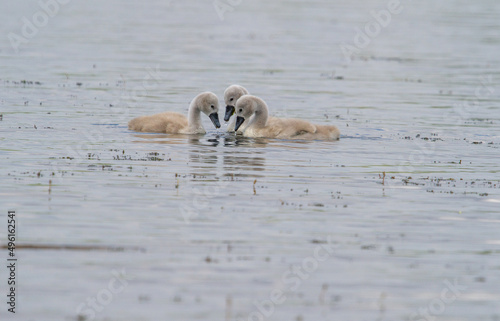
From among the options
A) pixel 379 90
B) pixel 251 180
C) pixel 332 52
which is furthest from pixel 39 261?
pixel 332 52

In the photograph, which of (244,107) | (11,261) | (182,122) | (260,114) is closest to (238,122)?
(244,107)

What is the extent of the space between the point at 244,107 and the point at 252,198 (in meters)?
6.96

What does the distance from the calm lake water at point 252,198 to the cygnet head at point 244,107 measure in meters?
0.54

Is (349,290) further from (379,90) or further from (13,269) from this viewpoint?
(379,90)

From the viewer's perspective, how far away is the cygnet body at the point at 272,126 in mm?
19828

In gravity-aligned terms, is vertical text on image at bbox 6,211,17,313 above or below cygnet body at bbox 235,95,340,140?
below

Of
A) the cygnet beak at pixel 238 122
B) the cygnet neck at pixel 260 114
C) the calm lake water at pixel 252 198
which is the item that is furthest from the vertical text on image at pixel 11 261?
the cygnet neck at pixel 260 114

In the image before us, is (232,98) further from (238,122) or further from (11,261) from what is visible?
(11,261)

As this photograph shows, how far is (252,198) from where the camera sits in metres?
13.7

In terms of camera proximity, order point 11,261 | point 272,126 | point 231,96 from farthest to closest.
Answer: point 231,96, point 272,126, point 11,261

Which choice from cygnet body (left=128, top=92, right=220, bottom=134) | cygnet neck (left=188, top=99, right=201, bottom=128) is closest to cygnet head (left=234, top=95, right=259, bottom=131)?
cygnet body (left=128, top=92, right=220, bottom=134)

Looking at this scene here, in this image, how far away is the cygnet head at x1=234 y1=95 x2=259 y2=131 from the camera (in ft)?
67.1

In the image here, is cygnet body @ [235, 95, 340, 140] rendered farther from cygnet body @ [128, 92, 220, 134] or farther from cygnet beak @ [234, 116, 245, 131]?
cygnet body @ [128, 92, 220, 134]

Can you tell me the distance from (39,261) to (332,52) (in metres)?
33.6
